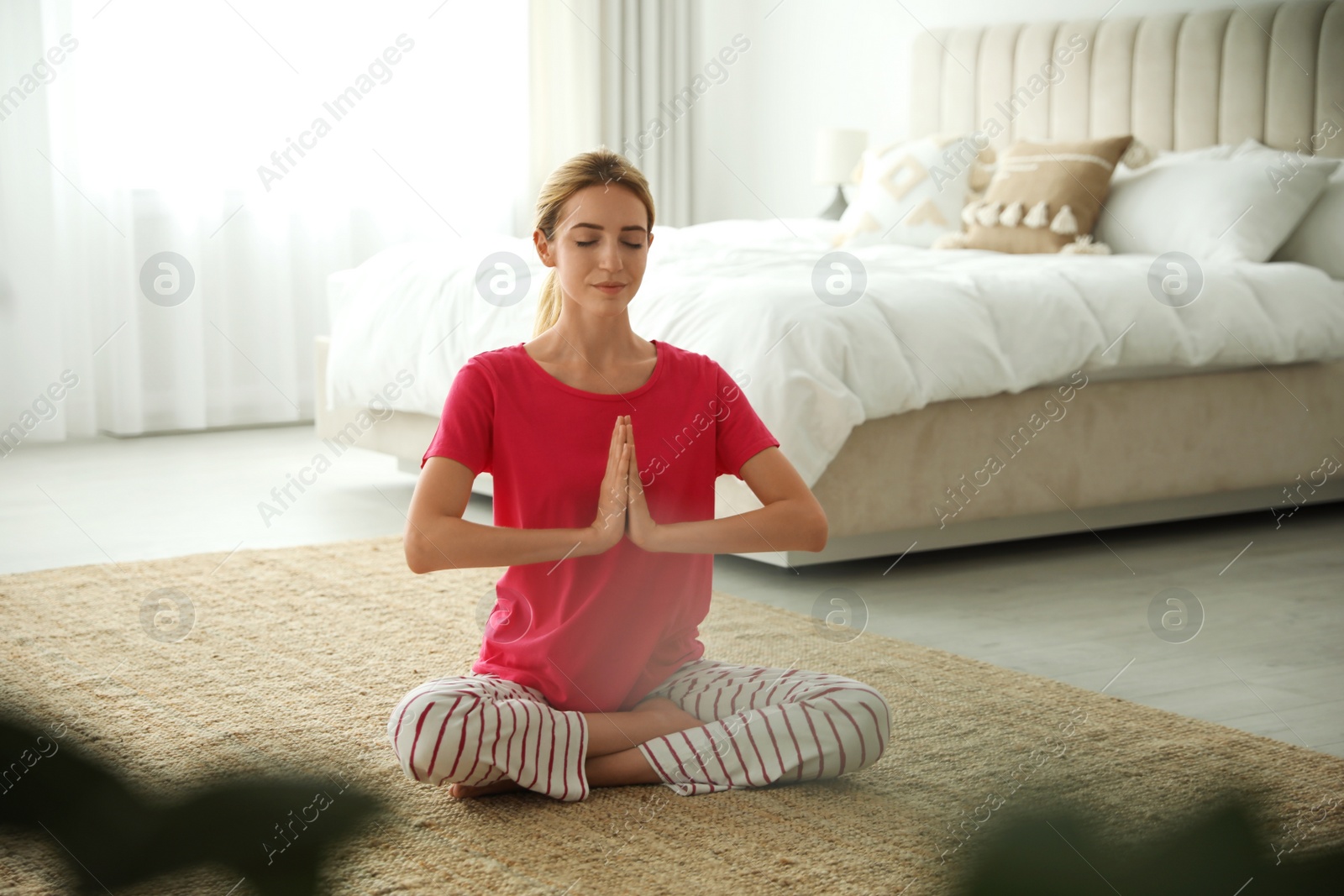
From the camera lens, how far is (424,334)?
339 cm

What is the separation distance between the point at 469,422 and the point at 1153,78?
3.39 meters

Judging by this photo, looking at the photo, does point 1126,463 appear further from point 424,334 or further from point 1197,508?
point 424,334

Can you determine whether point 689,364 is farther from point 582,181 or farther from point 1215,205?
point 1215,205

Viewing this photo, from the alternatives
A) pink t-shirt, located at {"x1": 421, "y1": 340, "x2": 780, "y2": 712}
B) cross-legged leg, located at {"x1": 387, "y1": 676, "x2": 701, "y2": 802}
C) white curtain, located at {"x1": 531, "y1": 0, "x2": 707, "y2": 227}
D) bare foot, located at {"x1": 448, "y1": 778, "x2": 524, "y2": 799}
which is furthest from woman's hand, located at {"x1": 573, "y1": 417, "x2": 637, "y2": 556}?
white curtain, located at {"x1": 531, "y1": 0, "x2": 707, "y2": 227}

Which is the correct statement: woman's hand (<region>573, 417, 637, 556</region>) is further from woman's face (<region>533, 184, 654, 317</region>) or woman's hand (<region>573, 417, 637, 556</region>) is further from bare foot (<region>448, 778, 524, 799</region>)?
bare foot (<region>448, 778, 524, 799</region>)

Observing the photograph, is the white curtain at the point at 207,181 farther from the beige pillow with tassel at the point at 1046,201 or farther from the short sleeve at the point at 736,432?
the short sleeve at the point at 736,432

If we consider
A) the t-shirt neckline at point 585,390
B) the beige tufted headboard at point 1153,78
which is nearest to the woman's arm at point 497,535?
the t-shirt neckline at point 585,390

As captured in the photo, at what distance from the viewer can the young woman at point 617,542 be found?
5.10 feet

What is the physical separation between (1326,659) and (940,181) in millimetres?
2228

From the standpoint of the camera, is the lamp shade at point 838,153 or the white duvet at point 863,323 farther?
the lamp shade at point 838,153

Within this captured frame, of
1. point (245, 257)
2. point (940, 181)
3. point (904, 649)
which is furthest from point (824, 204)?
point (904, 649)

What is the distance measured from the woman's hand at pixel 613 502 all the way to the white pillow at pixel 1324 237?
8.80 feet

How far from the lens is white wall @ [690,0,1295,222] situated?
5.32 m

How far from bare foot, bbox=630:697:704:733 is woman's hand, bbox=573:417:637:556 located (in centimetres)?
25
